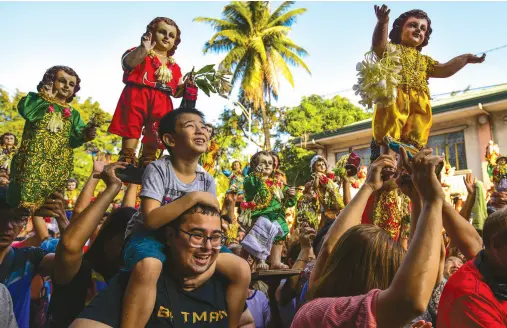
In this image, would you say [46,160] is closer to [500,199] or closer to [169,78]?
[169,78]

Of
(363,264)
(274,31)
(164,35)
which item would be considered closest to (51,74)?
(164,35)

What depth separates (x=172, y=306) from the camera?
2180 mm

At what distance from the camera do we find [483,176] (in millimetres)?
17188

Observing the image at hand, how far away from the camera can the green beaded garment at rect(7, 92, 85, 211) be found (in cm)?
382

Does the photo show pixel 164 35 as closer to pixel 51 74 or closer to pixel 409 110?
pixel 51 74

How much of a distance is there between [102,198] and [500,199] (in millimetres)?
4539

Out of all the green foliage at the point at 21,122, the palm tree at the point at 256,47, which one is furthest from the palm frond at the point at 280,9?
the green foliage at the point at 21,122

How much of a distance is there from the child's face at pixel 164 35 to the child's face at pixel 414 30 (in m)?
2.06

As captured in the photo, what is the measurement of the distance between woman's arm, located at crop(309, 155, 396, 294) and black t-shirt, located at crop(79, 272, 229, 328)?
486 millimetres

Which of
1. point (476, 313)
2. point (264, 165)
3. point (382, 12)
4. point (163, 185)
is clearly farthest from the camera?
point (264, 165)

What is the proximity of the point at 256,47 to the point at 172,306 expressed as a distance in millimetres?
23072

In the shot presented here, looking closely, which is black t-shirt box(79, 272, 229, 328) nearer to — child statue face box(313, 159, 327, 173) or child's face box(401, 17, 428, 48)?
child's face box(401, 17, 428, 48)

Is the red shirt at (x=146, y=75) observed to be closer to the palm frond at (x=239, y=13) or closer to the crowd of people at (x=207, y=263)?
the crowd of people at (x=207, y=263)

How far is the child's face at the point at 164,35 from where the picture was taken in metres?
4.25
